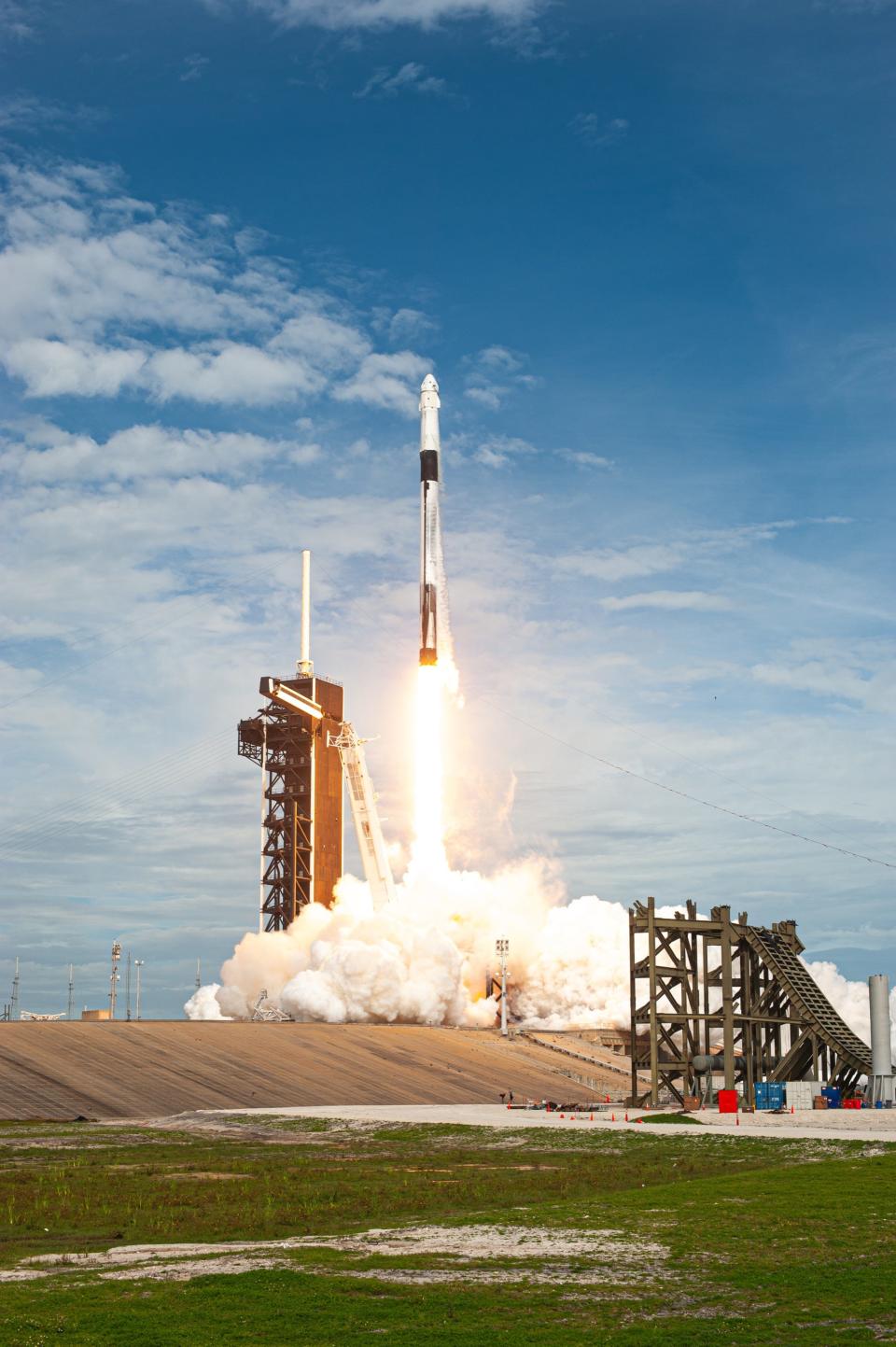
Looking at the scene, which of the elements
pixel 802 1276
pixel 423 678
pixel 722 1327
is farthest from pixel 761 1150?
pixel 423 678

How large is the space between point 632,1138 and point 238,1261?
2978 centimetres

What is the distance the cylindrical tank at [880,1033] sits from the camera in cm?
6456

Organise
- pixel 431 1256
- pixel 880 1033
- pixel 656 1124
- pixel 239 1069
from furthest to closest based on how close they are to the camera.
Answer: pixel 239 1069
pixel 880 1033
pixel 656 1124
pixel 431 1256

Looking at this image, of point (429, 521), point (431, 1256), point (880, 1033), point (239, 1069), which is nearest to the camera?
point (431, 1256)

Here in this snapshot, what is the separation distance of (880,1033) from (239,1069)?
3431cm

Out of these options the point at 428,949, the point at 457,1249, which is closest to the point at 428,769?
the point at 428,949

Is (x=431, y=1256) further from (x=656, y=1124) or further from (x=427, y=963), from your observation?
(x=427, y=963)

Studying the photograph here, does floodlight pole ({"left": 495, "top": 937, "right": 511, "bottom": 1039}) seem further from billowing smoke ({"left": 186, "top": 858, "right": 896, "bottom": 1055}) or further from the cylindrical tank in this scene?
the cylindrical tank

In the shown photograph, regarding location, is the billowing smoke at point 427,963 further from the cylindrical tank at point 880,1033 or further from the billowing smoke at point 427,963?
the cylindrical tank at point 880,1033

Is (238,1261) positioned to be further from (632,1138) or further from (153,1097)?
(153,1097)

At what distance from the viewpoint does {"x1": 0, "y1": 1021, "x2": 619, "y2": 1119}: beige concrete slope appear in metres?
66.7

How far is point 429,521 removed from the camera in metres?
107

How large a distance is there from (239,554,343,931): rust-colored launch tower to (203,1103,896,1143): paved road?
5608 cm

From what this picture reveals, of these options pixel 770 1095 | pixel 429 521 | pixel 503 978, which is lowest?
pixel 770 1095
